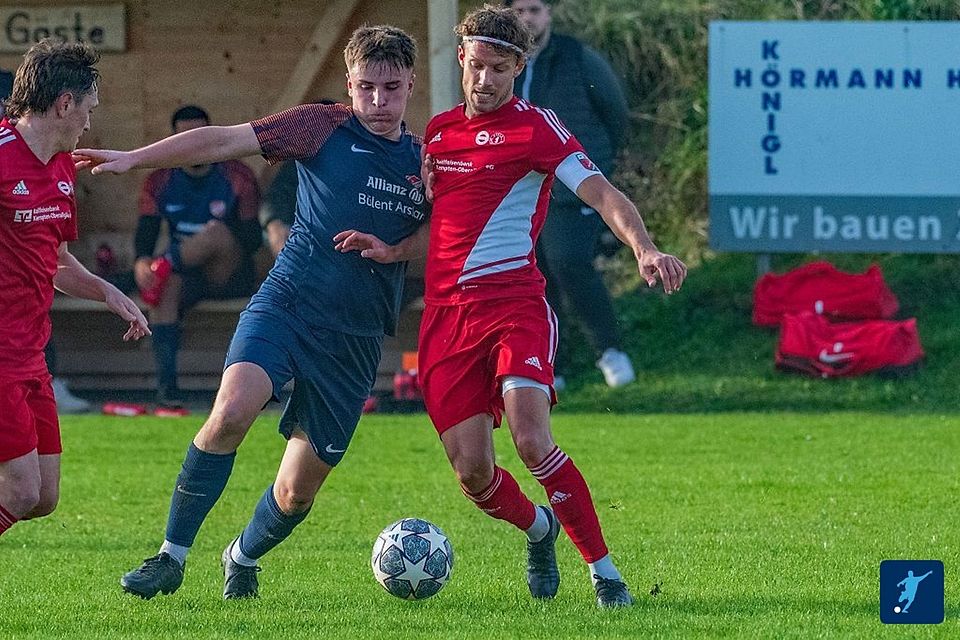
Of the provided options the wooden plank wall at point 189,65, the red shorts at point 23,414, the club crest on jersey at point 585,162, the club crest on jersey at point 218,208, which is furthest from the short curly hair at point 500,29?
the wooden plank wall at point 189,65

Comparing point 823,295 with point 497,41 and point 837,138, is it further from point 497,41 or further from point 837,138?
point 497,41

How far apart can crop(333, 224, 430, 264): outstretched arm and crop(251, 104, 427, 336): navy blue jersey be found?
0.08m

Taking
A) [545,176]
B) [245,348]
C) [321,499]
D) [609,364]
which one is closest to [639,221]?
[545,176]

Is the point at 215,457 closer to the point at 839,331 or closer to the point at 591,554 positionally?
the point at 591,554

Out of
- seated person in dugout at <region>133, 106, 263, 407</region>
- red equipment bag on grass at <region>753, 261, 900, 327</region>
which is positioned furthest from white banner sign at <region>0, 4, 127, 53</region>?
red equipment bag on grass at <region>753, 261, 900, 327</region>

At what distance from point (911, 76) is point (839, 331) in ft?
7.39

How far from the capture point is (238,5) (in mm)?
14586

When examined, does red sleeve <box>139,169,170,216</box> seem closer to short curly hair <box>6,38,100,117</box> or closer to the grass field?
the grass field

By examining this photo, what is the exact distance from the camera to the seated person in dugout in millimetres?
13086

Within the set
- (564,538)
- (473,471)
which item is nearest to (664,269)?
(473,471)

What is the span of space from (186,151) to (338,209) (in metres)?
0.59

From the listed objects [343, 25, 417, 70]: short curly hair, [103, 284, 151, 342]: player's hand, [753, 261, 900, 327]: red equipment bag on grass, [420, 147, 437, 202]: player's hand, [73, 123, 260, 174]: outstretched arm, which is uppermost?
[343, 25, 417, 70]: short curly hair

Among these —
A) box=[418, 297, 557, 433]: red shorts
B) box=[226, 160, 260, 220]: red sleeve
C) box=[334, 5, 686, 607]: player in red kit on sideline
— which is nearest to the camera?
box=[334, 5, 686, 607]: player in red kit on sideline

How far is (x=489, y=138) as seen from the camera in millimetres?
6203
